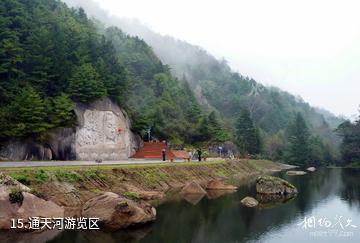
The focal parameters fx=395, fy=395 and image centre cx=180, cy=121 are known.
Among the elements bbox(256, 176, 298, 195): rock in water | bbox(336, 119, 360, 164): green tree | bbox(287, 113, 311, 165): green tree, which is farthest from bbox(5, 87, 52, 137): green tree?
bbox(336, 119, 360, 164): green tree

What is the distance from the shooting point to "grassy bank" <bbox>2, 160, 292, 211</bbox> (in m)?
30.4

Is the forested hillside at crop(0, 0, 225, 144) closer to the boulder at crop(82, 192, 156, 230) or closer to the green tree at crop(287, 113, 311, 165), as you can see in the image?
the boulder at crop(82, 192, 156, 230)

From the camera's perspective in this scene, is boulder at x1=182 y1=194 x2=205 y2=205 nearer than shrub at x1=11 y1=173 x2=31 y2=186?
No

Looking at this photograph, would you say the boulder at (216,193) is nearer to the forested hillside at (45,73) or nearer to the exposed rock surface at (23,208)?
the exposed rock surface at (23,208)

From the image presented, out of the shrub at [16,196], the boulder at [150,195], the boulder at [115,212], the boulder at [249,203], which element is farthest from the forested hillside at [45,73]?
the boulder at [249,203]

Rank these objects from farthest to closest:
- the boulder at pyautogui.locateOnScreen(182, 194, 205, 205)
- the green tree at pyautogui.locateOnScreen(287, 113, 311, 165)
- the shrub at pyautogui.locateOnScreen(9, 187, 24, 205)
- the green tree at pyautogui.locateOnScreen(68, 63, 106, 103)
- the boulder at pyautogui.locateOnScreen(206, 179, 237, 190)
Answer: the green tree at pyautogui.locateOnScreen(287, 113, 311, 165) < the green tree at pyautogui.locateOnScreen(68, 63, 106, 103) < the boulder at pyautogui.locateOnScreen(206, 179, 237, 190) < the boulder at pyautogui.locateOnScreen(182, 194, 205, 205) < the shrub at pyautogui.locateOnScreen(9, 187, 24, 205)

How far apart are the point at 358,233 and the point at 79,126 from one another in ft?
139

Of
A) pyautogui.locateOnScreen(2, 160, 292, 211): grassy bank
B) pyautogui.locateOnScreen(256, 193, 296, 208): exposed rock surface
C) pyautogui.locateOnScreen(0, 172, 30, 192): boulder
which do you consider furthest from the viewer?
pyautogui.locateOnScreen(256, 193, 296, 208): exposed rock surface

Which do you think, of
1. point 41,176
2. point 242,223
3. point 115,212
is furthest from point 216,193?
point 41,176

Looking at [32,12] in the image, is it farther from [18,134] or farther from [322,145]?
[322,145]

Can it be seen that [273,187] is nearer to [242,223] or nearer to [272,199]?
[272,199]

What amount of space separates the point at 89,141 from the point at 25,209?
35.2 m

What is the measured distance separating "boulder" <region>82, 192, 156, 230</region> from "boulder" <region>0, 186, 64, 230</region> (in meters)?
2.42

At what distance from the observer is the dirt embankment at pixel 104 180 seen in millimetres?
30281
